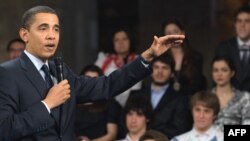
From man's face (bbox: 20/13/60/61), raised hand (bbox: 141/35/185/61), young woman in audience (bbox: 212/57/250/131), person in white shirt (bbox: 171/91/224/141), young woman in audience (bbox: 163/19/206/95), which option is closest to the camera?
man's face (bbox: 20/13/60/61)

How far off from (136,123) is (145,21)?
3.56 metres

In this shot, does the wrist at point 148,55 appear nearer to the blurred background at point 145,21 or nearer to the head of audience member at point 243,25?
the head of audience member at point 243,25

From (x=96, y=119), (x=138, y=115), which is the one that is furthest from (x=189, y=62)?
(x=96, y=119)

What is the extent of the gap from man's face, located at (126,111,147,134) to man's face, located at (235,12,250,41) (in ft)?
4.55

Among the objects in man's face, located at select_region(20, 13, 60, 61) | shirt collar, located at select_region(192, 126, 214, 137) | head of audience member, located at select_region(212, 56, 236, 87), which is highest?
man's face, located at select_region(20, 13, 60, 61)

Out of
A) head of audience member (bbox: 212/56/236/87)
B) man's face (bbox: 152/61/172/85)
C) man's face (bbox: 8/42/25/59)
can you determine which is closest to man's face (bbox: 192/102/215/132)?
head of audience member (bbox: 212/56/236/87)

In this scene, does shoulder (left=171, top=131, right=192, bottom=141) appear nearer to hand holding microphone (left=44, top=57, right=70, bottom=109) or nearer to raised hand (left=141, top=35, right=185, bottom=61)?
raised hand (left=141, top=35, right=185, bottom=61)

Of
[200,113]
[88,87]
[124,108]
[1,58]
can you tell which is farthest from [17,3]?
[88,87]

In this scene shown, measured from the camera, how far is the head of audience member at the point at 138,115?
6.93 meters

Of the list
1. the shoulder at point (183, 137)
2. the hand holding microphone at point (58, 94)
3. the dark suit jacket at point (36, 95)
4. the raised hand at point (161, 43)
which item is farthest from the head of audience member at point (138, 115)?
the hand holding microphone at point (58, 94)

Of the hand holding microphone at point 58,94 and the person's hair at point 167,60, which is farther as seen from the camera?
the person's hair at point 167,60

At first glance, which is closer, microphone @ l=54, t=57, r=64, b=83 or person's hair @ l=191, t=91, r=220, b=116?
microphone @ l=54, t=57, r=64, b=83

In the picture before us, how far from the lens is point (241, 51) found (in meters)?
7.57

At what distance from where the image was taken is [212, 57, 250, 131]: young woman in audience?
691 cm
